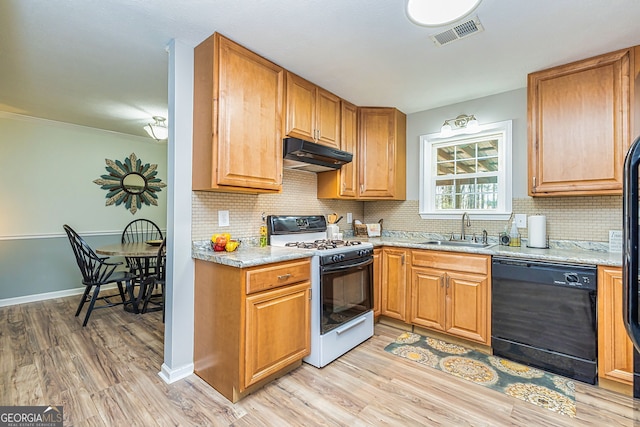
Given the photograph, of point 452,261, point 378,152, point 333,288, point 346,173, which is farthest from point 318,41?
point 452,261

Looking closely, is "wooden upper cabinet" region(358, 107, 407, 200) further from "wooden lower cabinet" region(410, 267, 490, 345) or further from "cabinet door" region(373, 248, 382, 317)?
"wooden lower cabinet" region(410, 267, 490, 345)

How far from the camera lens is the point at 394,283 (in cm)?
292

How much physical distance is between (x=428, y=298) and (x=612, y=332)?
1.18 metres

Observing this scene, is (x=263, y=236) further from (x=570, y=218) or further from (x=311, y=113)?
(x=570, y=218)

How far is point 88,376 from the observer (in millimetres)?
2074

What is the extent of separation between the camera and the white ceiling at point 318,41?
171cm

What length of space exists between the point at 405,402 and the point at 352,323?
753mm

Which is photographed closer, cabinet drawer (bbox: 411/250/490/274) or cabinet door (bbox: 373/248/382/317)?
cabinet drawer (bbox: 411/250/490/274)

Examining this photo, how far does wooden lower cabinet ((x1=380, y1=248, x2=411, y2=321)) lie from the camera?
2.85m

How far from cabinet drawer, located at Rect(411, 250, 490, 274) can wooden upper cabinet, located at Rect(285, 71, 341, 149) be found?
4.35 ft

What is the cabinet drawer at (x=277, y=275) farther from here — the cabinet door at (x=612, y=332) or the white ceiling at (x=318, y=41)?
the cabinet door at (x=612, y=332)

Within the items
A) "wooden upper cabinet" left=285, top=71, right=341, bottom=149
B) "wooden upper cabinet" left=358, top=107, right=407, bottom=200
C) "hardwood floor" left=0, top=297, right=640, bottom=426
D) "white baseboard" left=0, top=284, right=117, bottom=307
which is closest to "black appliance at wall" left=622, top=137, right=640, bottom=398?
"hardwood floor" left=0, top=297, right=640, bottom=426

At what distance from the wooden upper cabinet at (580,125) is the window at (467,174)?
0.41m

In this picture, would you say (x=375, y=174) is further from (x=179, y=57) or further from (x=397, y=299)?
(x=179, y=57)
